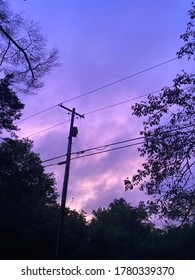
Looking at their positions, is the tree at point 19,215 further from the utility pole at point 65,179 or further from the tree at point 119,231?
the utility pole at point 65,179

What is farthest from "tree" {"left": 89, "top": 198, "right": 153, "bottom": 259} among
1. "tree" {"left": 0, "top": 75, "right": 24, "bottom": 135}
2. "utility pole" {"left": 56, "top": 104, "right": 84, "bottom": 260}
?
"tree" {"left": 0, "top": 75, "right": 24, "bottom": 135}

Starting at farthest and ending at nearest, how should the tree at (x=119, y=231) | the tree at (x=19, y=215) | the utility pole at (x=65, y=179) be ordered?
1. the tree at (x=119, y=231)
2. the tree at (x=19, y=215)
3. the utility pole at (x=65, y=179)

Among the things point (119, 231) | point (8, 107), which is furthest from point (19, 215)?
point (119, 231)

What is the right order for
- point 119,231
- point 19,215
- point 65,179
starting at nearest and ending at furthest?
point 65,179
point 19,215
point 119,231

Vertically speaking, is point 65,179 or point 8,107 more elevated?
point 8,107

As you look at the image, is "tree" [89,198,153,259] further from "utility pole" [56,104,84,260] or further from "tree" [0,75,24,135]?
"tree" [0,75,24,135]

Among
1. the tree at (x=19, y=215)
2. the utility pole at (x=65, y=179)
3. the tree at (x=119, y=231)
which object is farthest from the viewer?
the tree at (x=119, y=231)

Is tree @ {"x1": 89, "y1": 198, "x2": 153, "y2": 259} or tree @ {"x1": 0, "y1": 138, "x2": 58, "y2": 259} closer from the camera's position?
tree @ {"x1": 0, "y1": 138, "x2": 58, "y2": 259}

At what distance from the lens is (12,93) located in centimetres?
3888

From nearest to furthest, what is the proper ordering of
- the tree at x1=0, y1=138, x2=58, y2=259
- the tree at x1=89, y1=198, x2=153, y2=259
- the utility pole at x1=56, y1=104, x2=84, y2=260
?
the utility pole at x1=56, y1=104, x2=84, y2=260 → the tree at x1=0, y1=138, x2=58, y2=259 → the tree at x1=89, y1=198, x2=153, y2=259

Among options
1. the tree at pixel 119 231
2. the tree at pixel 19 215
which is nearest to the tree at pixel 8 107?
the tree at pixel 19 215

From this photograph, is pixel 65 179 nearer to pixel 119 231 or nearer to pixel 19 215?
pixel 19 215

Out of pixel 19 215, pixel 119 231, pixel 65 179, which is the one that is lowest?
pixel 65 179

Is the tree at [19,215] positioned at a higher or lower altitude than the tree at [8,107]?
lower
